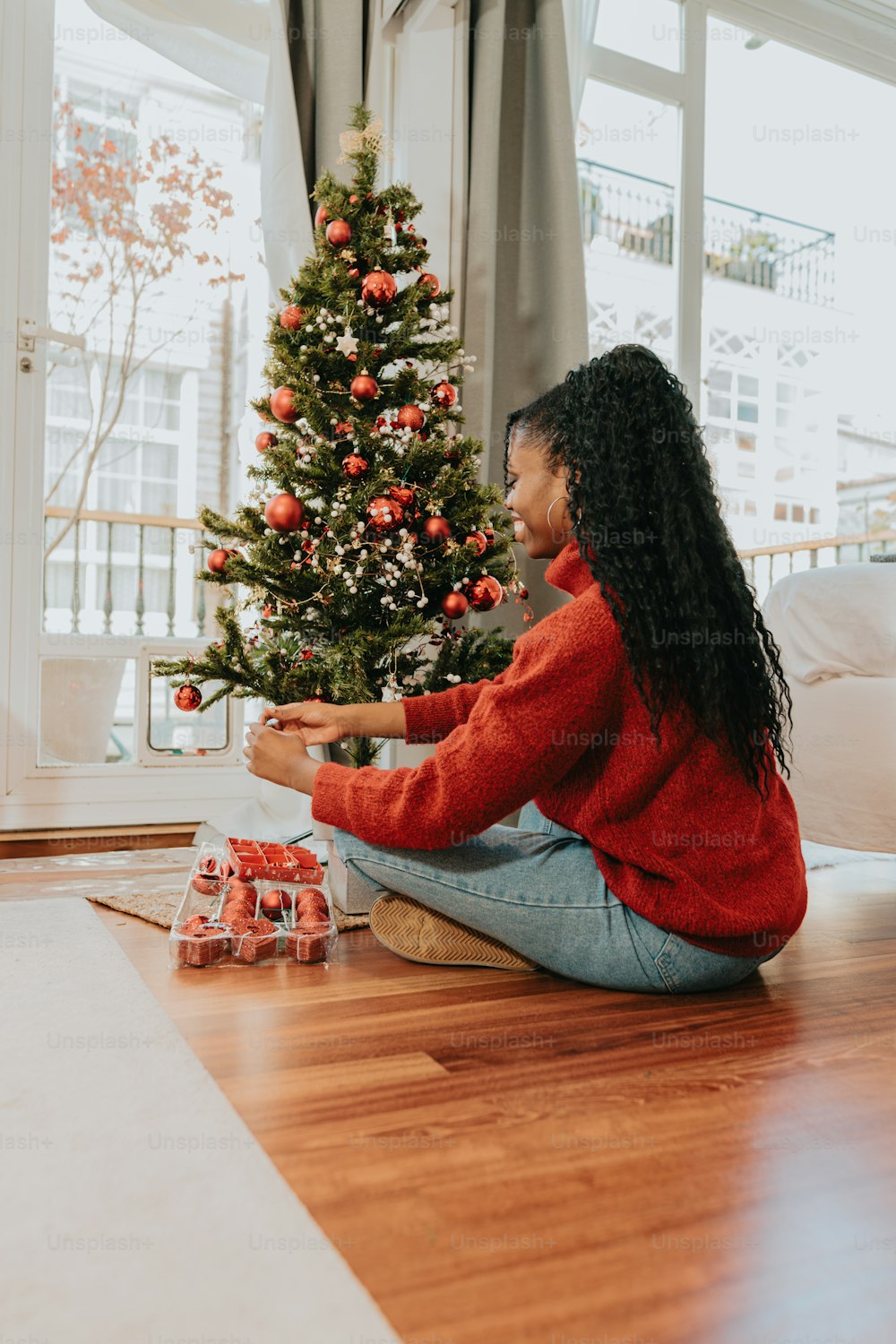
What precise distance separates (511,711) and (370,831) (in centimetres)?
27

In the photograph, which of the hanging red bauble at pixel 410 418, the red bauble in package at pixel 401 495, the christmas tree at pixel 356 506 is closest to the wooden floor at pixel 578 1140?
the christmas tree at pixel 356 506

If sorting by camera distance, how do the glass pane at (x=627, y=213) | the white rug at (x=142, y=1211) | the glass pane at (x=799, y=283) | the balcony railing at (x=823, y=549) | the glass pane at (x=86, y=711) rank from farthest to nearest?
the balcony railing at (x=823, y=549)
the glass pane at (x=799, y=283)
the glass pane at (x=627, y=213)
the glass pane at (x=86, y=711)
the white rug at (x=142, y=1211)

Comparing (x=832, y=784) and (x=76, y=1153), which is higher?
(x=832, y=784)

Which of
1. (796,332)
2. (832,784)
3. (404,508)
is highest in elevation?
(796,332)

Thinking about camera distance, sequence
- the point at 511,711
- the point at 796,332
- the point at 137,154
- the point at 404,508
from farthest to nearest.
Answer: the point at 796,332, the point at 137,154, the point at 404,508, the point at 511,711

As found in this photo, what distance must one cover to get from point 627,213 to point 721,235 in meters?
0.55

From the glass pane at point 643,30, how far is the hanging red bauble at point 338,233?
67.9 inches

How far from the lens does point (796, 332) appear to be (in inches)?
154

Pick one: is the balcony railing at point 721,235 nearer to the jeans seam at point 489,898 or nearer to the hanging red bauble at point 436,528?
the hanging red bauble at point 436,528

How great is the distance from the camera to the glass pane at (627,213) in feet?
10.8

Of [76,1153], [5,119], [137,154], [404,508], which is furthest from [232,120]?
[76,1153]

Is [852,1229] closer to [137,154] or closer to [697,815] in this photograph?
[697,815]

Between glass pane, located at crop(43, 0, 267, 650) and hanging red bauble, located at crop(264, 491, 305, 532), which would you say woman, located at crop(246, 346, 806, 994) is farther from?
glass pane, located at crop(43, 0, 267, 650)

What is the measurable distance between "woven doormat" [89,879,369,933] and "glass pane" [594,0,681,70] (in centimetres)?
286
